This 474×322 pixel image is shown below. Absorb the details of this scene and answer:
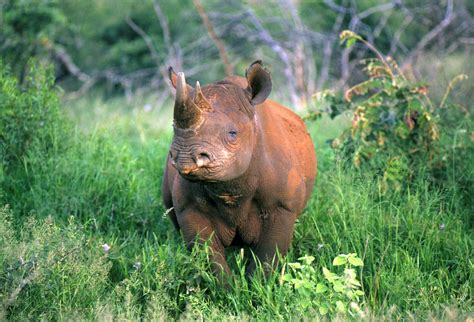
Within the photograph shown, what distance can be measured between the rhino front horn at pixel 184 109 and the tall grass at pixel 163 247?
103cm

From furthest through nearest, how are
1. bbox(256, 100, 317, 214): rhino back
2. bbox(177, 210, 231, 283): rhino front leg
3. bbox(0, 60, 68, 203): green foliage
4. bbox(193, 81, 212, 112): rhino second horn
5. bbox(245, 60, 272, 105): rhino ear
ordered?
1. bbox(0, 60, 68, 203): green foliage
2. bbox(177, 210, 231, 283): rhino front leg
3. bbox(256, 100, 317, 214): rhino back
4. bbox(245, 60, 272, 105): rhino ear
5. bbox(193, 81, 212, 112): rhino second horn

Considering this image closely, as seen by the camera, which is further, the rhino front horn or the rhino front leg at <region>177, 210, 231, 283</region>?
the rhino front leg at <region>177, 210, 231, 283</region>

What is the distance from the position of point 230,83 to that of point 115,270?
1694 mm

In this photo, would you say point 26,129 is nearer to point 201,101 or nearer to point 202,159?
point 201,101

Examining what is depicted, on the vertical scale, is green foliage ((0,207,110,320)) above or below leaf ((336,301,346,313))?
below

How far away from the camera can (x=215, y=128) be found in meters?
4.97

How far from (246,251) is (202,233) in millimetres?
564

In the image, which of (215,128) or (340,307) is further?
(215,128)

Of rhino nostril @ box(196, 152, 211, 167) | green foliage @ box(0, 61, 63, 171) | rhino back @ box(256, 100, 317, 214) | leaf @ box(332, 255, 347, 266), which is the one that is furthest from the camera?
green foliage @ box(0, 61, 63, 171)

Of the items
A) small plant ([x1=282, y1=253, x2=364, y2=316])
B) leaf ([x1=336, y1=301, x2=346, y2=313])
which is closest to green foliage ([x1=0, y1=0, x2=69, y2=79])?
small plant ([x1=282, y1=253, x2=364, y2=316])

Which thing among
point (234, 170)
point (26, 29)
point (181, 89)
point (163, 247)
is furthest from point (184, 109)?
point (26, 29)

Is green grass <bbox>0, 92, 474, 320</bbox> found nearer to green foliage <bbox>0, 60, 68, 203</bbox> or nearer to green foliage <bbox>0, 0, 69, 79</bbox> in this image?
green foliage <bbox>0, 60, 68, 203</bbox>

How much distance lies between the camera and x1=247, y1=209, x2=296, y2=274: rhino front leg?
5660mm

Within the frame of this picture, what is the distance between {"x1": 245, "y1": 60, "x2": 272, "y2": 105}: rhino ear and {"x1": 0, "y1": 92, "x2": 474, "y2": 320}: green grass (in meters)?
1.10
